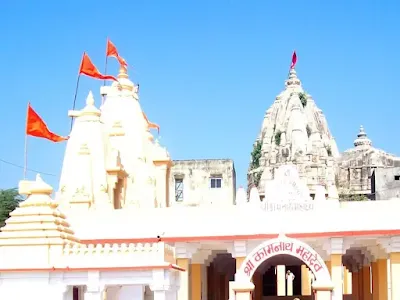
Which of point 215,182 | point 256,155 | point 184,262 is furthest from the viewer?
point 256,155

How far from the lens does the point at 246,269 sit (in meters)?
18.2

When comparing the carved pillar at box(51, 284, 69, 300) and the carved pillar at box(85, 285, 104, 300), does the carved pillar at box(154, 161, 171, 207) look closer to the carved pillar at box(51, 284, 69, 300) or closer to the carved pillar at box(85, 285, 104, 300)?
the carved pillar at box(85, 285, 104, 300)

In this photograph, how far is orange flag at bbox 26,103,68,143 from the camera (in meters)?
24.4

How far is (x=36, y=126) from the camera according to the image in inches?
973

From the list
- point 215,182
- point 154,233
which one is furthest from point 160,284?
point 215,182

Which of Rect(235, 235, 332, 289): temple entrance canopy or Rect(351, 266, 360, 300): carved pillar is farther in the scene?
Rect(351, 266, 360, 300): carved pillar

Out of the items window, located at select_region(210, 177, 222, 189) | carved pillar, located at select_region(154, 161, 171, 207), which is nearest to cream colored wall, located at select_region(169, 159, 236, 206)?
window, located at select_region(210, 177, 222, 189)

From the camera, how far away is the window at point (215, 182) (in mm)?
44562

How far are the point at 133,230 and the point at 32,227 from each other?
12.6 feet

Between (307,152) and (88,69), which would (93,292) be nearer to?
(88,69)

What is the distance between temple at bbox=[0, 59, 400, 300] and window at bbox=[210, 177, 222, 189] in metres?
12.8

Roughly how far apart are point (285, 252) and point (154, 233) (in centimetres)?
428

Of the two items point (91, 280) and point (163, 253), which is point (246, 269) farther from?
point (91, 280)

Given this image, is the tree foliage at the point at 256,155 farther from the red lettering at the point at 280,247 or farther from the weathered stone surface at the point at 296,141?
the red lettering at the point at 280,247
